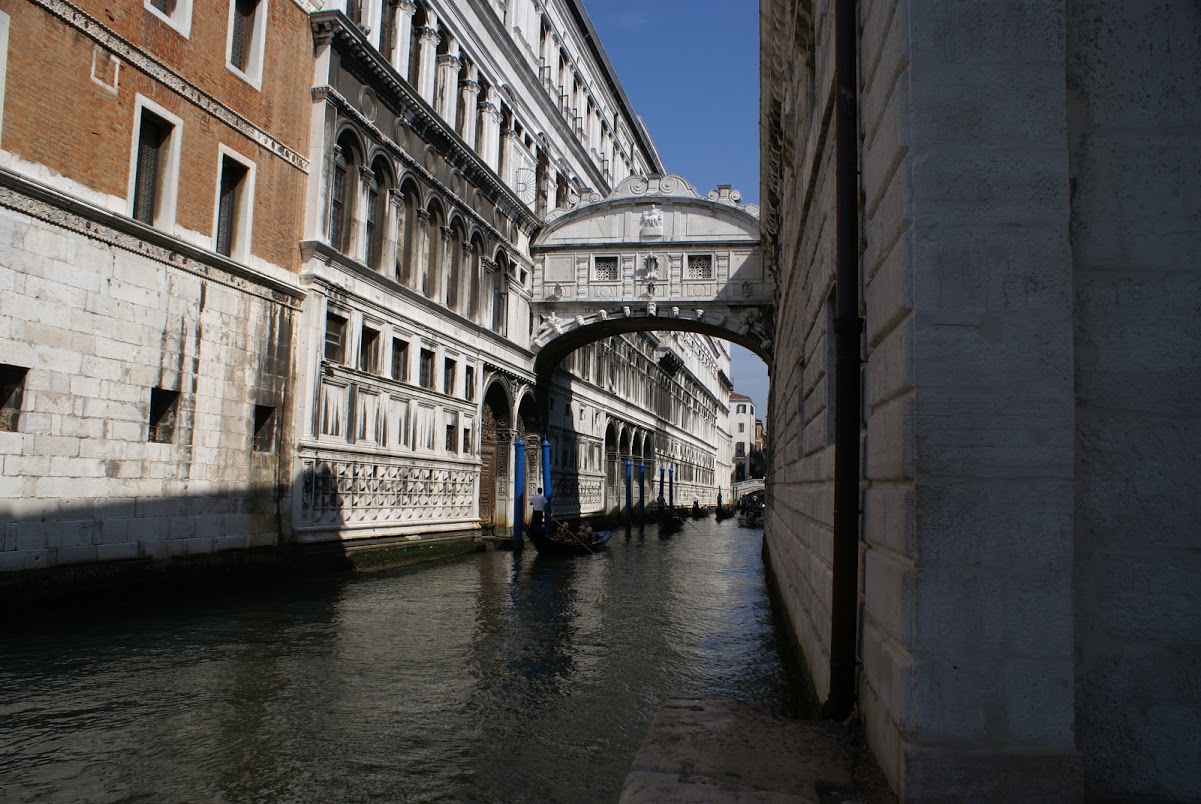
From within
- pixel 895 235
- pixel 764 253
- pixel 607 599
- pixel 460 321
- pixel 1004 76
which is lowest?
pixel 607 599

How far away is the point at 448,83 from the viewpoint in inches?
705

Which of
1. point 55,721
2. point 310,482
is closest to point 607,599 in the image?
point 310,482

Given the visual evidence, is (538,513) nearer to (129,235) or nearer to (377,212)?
(377,212)

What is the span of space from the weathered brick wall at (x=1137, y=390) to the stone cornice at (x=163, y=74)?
950 cm

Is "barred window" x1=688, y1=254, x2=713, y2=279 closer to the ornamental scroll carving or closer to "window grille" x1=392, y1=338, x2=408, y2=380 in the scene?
the ornamental scroll carving

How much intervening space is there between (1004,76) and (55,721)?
5769 mm

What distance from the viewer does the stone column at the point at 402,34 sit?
15.8 metres

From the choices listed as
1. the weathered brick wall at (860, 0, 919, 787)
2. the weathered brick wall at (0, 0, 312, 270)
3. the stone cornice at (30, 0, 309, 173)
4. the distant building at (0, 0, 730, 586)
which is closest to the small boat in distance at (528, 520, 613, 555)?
the distant building at (0, 0, 730, 586)

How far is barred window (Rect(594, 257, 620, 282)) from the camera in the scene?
22.3 meters

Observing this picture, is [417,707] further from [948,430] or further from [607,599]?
[607,599]

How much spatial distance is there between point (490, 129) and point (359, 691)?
51.8ft

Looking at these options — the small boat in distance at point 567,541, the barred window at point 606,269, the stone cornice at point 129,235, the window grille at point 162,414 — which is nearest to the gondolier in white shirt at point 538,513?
the small boat in distance at point 567,541

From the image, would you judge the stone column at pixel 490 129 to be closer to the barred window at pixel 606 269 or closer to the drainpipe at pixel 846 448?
the barred window at pixel 606 269

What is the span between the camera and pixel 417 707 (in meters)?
5.95
